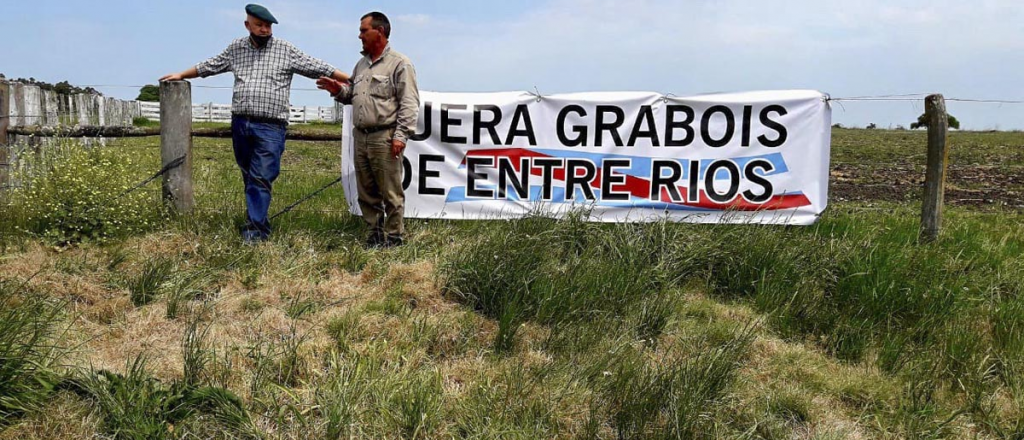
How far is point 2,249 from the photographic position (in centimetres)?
558

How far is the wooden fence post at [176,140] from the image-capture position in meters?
6.38

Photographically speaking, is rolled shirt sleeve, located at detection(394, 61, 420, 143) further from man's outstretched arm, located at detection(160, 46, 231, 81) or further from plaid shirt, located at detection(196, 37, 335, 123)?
man's outstretched arm, located at detection(160, 46, 231, 81)

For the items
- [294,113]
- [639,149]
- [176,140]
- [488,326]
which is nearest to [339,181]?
→ [176,140]

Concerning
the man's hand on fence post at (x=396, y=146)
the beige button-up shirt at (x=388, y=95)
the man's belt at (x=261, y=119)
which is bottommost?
the man's hand on fence post at (x=396, y=146)

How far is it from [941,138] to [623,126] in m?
2.55

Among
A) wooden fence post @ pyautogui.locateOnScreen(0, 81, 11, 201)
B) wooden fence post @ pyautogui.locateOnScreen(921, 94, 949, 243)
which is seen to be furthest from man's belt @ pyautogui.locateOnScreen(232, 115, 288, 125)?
wooden fence post @ pyautogui.locateOnScreen(921, 94, 949, 243)

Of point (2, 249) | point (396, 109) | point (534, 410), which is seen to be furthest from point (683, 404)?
point (2, 249)

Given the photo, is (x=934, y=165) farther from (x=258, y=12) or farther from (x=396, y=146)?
(x=258, y=12)

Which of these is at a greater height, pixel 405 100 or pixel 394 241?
pixel 405 100

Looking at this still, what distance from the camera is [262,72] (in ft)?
19.1

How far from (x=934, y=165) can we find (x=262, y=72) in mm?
5383

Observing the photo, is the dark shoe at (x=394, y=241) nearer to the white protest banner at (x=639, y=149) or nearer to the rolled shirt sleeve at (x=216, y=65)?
the white protest banner at (x=639, y=149)

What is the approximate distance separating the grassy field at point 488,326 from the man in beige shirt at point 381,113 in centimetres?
40

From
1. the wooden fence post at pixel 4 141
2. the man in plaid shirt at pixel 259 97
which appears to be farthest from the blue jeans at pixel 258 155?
the wooden fence post at pixel 4 141
